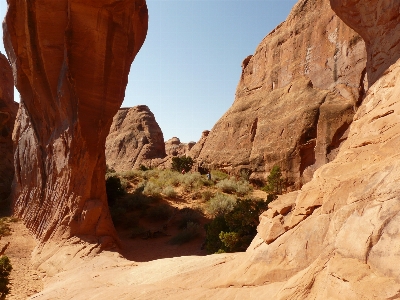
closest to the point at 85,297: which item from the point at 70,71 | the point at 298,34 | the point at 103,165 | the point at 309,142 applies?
the point at 103,165

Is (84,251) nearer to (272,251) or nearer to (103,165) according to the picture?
(103,165)

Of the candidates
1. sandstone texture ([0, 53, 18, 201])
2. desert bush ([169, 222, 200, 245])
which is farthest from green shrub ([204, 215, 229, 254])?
sandstone texture ([0, 53, 18, 201])

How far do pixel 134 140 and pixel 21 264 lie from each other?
2712cm

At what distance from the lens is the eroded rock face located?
10539 mm

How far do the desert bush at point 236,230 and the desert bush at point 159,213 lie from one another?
4576 millimetres

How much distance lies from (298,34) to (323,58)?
3579 millimetres

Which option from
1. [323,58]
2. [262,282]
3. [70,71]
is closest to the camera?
[262,282]

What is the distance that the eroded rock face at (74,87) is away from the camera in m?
10.5

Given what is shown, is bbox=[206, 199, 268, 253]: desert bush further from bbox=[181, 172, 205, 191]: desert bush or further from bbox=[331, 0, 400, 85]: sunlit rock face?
bbox=[181, 172, 205, 191]: desert bush

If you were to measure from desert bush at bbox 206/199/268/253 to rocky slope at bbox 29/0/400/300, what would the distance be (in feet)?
11.0

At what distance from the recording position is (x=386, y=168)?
3262 mm

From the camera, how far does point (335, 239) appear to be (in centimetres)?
326

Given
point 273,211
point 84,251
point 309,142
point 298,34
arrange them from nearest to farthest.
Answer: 1. point 273,211
2. point 84,251
3. point 309,142
4. point 298,34

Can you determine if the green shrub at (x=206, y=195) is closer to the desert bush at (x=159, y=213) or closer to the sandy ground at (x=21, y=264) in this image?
the desert bush at (x=159, y=213)
